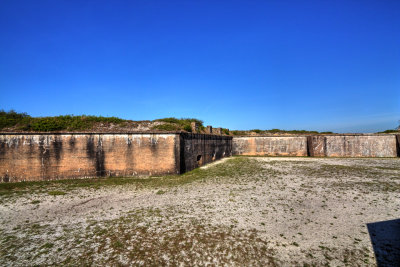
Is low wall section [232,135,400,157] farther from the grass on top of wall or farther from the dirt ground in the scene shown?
the grass on top of wall

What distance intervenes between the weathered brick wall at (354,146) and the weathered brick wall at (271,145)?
4.75 ft

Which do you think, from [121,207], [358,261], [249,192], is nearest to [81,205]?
[121,207]

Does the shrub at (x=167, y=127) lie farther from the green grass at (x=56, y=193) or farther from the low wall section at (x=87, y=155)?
the green grass at (x=56, y=193)

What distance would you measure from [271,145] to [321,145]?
5.81m

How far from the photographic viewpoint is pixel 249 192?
845 centimetres

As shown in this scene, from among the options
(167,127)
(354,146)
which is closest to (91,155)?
(167,127)

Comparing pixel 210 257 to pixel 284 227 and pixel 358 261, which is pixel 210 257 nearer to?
pixel 284 227

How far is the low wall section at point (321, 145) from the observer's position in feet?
71.4

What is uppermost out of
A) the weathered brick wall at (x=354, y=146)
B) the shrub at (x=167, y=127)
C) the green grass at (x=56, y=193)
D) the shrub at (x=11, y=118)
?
the shrub at (x=11, y=118)

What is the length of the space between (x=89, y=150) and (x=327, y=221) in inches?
500

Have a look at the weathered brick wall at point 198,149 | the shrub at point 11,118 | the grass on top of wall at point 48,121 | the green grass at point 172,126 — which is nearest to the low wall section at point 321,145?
the weathered brick wall at point 198,149

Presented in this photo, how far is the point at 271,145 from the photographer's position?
82.2 ft

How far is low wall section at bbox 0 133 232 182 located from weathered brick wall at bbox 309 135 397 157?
63.1 feet

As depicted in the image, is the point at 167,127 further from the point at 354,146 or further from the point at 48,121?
the point at 354,146
